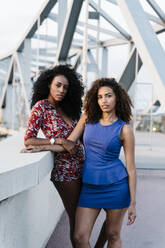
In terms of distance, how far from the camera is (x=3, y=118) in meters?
36.8

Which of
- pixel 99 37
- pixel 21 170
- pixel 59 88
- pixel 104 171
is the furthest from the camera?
pixel 99 37

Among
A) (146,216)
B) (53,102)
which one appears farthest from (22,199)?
(146,216)

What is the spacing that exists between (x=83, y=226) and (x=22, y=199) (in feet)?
1.62

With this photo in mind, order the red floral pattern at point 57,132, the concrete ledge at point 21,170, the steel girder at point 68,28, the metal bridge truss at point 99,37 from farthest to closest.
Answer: the steel girder at point 68,28 < the metal bridge truss at point 99,37 < the red floral pattern at point 57,132 < the concrete ledge at point 21,170

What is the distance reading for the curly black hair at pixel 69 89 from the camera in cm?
267

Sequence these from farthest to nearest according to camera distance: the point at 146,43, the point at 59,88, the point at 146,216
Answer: the point at 146,43, the point at 146,216, the point at 59,88

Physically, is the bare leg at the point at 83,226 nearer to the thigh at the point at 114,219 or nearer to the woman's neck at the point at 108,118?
the thigh at the point at 114,219

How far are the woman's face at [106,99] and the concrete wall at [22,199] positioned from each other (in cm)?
55

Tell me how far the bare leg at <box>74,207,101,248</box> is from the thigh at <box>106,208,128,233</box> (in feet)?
0.42

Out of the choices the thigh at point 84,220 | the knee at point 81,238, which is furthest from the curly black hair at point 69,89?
the knee at point 81,238

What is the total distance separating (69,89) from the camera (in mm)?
2709

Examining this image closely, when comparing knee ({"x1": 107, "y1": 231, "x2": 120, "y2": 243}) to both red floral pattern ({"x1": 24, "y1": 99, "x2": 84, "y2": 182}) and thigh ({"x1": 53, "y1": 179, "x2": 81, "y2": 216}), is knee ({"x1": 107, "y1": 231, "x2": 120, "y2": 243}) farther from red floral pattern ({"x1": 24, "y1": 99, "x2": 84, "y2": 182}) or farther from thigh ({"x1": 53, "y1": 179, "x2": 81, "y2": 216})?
red floral pattern ({"x1": 24, "y1": 99, "x2": 84, "y2": 182})

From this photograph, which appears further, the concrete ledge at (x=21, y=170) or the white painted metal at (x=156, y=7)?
the white painted metal at (x=156, y=7)

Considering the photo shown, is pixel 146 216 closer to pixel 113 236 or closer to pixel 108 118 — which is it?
pixel 113 236
